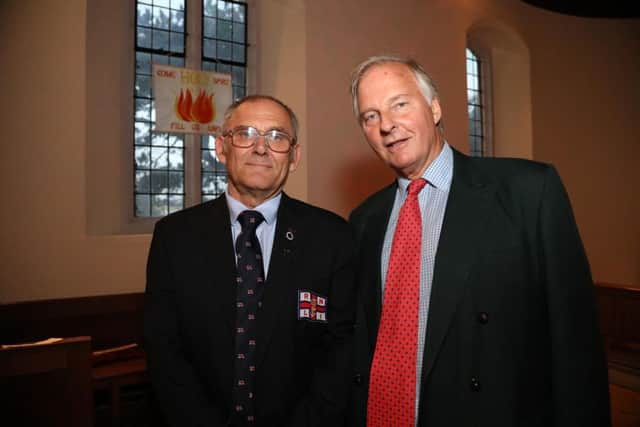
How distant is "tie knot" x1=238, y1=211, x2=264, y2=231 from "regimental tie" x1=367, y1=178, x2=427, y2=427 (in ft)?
1.63

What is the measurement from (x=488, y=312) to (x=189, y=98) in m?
4.43

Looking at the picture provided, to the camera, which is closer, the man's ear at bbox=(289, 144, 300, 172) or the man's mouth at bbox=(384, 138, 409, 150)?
the man's mouth at bbox=(384, 138, 409, 150)

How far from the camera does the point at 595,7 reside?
2402 mm

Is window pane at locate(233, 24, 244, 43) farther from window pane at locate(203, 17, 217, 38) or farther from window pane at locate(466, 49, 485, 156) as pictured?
window pane at locate(466, 49, 485, 156)

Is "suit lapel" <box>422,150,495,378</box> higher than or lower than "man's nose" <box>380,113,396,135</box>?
lower

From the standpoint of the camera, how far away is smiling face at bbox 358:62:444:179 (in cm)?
155

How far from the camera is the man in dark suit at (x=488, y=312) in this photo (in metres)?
1.31

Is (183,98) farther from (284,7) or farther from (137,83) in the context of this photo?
(284,7)

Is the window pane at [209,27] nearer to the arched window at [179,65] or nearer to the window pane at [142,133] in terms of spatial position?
the arched window at [179,65]

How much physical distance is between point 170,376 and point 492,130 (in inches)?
269

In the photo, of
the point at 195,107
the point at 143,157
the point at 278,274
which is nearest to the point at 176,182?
the point at 143,157

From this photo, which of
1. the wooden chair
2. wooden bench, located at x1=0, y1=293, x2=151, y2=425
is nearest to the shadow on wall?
wooden bench, located at x1=0, y1=293, x2=151, y2=425

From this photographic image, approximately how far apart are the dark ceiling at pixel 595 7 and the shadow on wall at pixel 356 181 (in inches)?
113

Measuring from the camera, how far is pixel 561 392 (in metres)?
1.30
